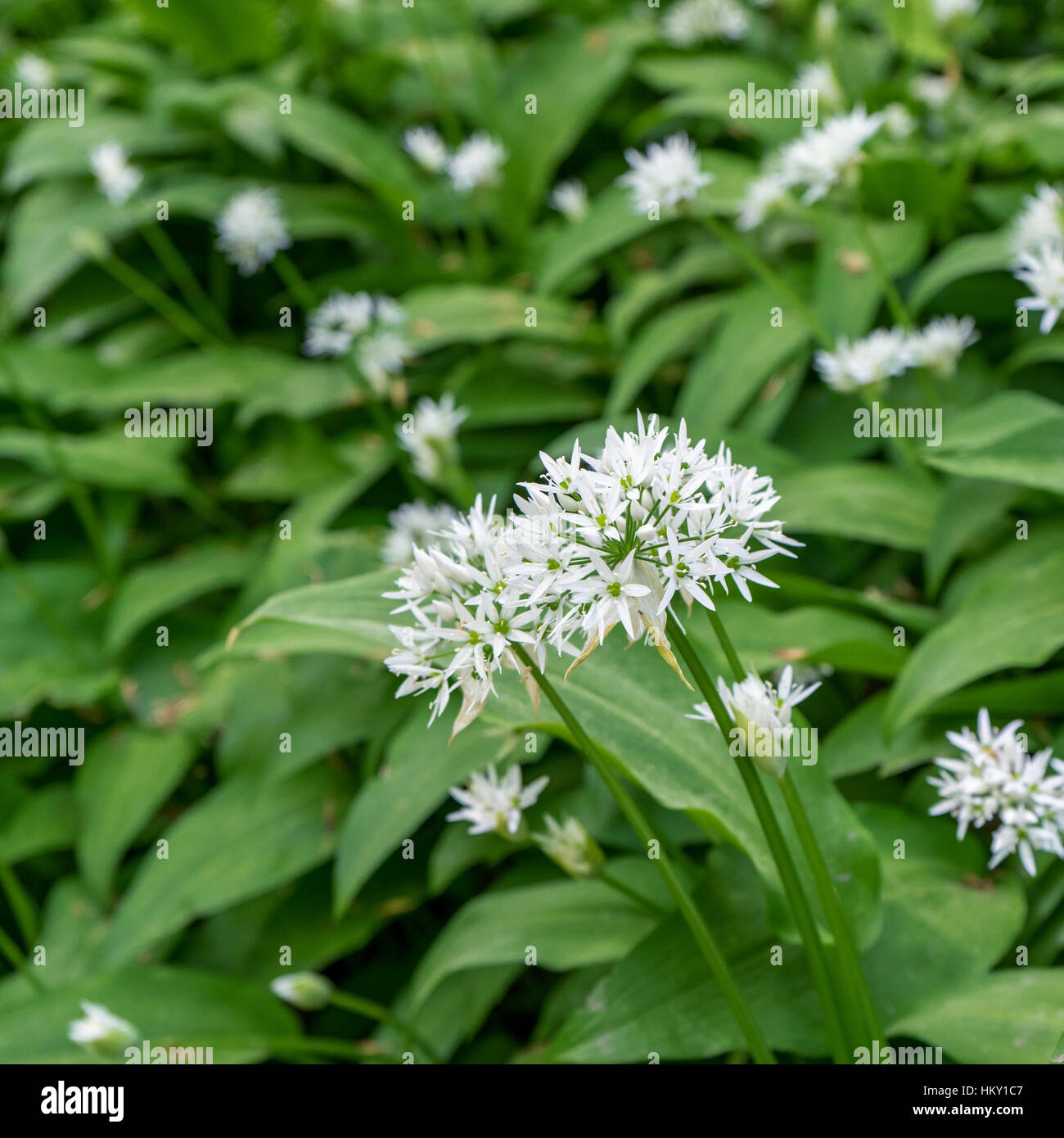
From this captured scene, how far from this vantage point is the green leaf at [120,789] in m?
2.71

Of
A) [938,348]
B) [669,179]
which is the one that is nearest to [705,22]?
[669,179]

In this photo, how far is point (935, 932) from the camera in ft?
5.74

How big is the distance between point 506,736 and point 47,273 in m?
2.89

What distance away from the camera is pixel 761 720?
1.29 metres

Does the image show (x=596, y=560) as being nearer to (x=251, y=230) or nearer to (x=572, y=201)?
(x=572, y=201)

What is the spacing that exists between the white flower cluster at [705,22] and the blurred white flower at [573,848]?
10.2 feet

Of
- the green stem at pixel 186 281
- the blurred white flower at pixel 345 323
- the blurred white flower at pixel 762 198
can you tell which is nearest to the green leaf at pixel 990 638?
the blurred white flower at pixel 762 198

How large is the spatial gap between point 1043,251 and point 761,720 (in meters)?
1.23

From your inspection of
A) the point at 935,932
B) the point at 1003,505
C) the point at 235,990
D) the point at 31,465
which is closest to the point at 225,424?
the point at 31,465

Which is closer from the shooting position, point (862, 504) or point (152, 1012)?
point (152, 1012)

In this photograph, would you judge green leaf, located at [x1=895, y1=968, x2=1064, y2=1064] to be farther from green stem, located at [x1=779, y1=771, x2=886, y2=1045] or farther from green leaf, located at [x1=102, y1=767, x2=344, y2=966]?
green leaf, located at [x1=102, y1=767, x2=344, y2=966]

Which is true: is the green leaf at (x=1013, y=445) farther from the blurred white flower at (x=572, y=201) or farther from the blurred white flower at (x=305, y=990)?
the blurred white flower at (x=572, y=201)

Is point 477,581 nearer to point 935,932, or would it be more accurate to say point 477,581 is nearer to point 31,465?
point 935,932
